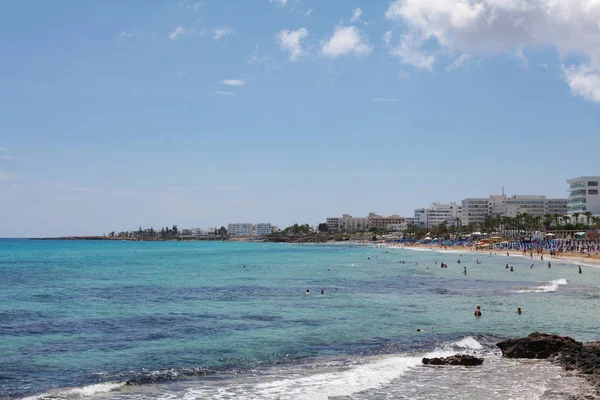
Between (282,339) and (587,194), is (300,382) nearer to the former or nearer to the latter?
(282,339)

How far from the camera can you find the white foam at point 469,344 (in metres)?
25.3

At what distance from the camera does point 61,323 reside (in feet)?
106

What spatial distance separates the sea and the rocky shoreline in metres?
0.63

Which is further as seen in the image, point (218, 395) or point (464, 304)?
point (464, 304)

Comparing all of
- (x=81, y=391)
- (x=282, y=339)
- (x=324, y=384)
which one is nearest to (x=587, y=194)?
(x=282, y=339)

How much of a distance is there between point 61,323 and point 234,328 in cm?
1079

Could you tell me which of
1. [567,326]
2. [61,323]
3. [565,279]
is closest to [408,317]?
[567,326]

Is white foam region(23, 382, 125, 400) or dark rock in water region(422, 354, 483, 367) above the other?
white foam region(23, 382, 125, 400)

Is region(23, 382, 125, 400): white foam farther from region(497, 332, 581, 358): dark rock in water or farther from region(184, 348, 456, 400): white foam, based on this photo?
region(497, 332, 581, 358): dark rock in water

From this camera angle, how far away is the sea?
1870cm

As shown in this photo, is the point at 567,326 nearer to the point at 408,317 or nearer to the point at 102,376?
the point at 408,317

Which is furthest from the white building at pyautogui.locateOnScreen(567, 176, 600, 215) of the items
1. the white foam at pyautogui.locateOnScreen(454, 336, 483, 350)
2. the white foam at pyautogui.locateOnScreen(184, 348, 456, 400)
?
the white foam at pyautogui.locateOnScreen(184, 348, 456, 400)

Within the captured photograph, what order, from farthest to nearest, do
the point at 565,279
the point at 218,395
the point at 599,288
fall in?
the point at 565,279 < the point at 599,288 < the point at 218,395

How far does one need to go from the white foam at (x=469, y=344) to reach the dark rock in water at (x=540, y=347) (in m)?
1.80
